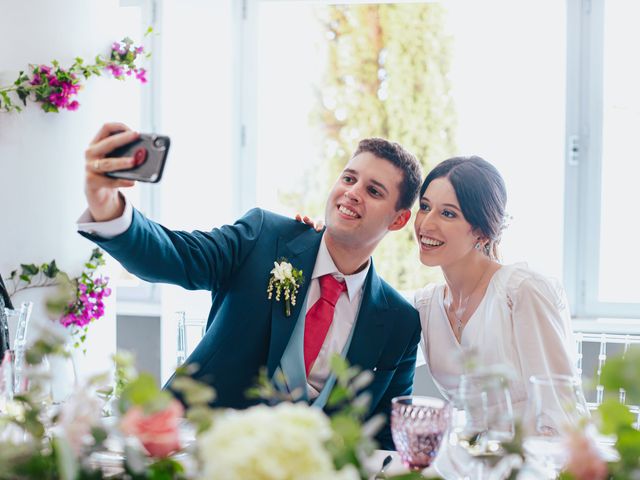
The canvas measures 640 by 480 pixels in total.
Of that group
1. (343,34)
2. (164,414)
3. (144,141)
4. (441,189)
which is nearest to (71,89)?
(441,189)

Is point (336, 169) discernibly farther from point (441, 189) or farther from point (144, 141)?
point (144, 141)

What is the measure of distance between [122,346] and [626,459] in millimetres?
3953

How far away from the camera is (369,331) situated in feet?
8.22

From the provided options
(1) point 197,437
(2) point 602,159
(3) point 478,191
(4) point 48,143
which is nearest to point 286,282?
(3) point 478,191

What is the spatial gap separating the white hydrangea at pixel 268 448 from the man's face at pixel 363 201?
181 centimetres

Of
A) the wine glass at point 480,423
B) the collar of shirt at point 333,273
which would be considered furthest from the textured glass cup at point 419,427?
the collar of shirt at point 333,273

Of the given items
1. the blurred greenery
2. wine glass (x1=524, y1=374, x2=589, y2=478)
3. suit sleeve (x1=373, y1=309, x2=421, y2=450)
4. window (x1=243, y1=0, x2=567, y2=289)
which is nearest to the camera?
wine glass (x1=524, y1=374, x2=589, y2=478)

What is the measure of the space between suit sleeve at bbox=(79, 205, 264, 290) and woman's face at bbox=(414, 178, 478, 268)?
0.52 metres

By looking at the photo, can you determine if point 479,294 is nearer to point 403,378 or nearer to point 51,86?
point 403,378

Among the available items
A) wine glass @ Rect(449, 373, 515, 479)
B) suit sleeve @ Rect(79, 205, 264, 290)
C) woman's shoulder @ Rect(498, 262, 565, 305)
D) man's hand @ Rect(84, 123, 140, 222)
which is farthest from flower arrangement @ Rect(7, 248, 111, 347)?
wine glass @ Rect(449, 373, 515, 479)

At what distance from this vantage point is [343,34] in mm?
4848

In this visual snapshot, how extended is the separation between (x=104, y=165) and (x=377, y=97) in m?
3.37

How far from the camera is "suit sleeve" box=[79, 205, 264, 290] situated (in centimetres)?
207

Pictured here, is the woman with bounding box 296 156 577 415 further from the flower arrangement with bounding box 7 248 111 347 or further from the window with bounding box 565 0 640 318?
the window with bounding box 565 0 640 318
